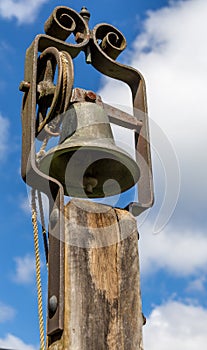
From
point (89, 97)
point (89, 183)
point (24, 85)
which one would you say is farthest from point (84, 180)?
point (24, 85)

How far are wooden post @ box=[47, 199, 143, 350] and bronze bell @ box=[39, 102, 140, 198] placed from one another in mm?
342

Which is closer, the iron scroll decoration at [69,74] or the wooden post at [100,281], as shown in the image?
the wooden post at [100,281]

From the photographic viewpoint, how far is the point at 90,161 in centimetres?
309

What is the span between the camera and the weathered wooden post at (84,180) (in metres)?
2.46

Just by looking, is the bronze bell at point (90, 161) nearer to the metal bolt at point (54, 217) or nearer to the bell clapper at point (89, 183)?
the bell clapper at point (89, 183)

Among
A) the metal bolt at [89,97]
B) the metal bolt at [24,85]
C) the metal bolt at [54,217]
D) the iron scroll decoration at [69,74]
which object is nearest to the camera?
the metal bolt at [54,217]

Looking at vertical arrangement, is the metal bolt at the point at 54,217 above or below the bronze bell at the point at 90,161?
below

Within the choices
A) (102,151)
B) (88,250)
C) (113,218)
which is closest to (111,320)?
(88,250)

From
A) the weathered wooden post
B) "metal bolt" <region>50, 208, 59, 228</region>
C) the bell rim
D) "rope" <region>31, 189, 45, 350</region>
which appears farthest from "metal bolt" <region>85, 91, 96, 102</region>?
"metal bolt" <region>50, 208, 59, 228</region>

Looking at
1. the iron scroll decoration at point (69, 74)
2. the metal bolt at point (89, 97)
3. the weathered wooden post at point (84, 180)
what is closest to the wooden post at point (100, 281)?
the weathered wooden post at point (84, 180)

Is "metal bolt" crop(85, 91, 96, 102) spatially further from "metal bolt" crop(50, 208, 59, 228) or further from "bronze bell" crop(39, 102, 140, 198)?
"metal bolt" crop(50, 208, 59, 228)

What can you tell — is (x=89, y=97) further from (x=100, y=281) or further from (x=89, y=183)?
(x=100, y=281)

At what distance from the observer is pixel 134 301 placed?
259cm

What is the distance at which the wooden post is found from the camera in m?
2.41
